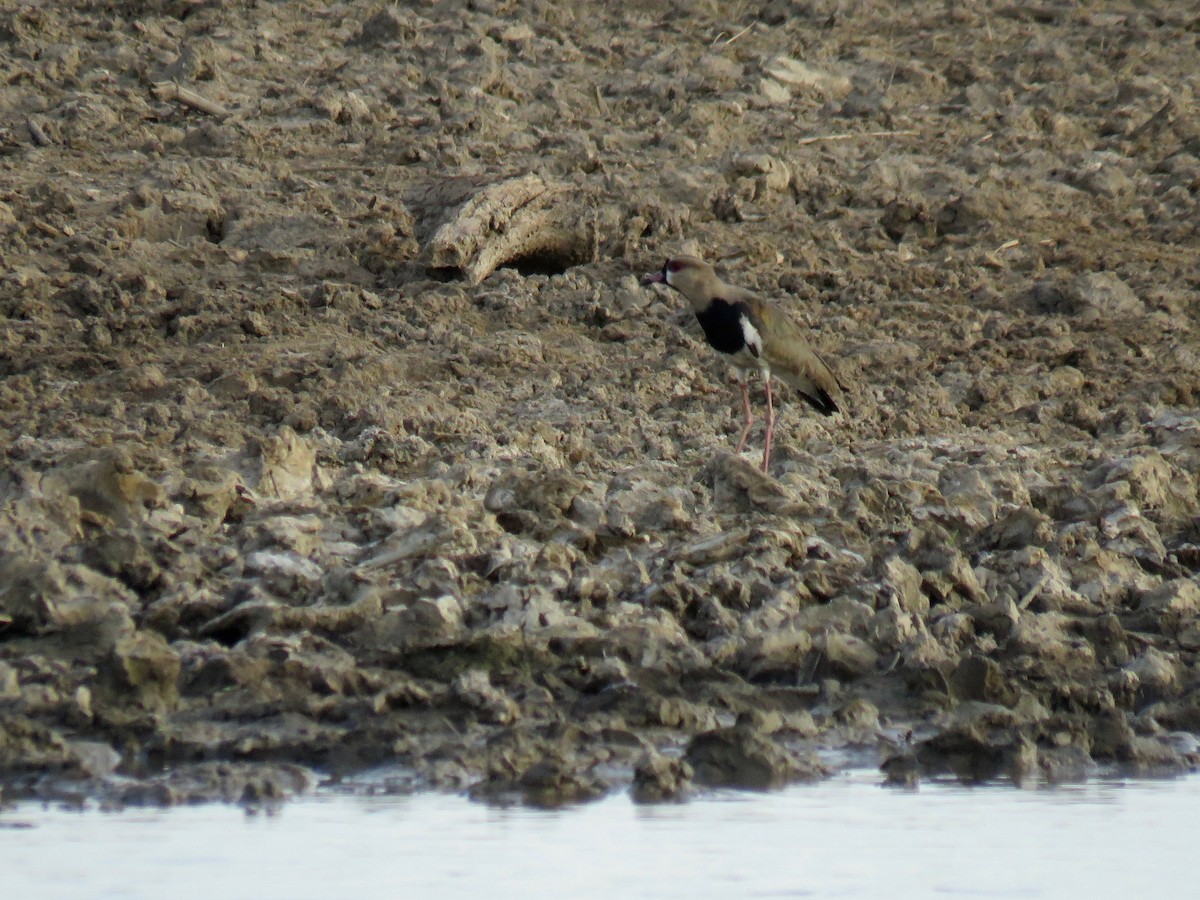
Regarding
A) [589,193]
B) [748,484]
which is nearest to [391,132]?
[589,193]

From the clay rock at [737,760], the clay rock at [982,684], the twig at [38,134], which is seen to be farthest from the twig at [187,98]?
the clay rock at [737,760]

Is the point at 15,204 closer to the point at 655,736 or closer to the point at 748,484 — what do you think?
the point at 748,484

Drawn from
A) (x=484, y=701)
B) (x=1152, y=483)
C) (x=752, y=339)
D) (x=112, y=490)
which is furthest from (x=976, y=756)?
(x=752, y=339)

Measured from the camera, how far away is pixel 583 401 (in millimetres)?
10008

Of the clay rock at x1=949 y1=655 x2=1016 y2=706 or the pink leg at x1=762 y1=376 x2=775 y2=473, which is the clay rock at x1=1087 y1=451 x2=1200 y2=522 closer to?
the pink leg at x1=762 y1=376 x2=775 y2=473

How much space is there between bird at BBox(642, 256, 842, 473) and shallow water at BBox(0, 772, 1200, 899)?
12.5ft

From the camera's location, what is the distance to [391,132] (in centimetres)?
1254

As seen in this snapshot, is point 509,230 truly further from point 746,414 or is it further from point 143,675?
point 143,675

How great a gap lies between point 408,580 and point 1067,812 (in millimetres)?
2330

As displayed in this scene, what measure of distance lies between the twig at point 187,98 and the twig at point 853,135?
340 cm

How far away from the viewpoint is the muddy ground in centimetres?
673

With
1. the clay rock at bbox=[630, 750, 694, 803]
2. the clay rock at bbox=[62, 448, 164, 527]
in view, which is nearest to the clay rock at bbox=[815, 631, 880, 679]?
the clay rock at bbox=[630, 750, 694, 803]

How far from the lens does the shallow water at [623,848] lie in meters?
5.51

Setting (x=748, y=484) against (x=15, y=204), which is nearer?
(x=748, y=484)
